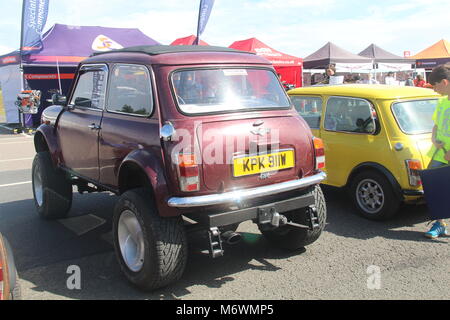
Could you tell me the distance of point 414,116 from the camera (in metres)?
5.50

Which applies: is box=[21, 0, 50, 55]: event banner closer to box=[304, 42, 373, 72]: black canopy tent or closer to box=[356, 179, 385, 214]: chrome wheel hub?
box=[304, 42, 373, 72]: black canopy tent

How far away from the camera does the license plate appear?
3.55m

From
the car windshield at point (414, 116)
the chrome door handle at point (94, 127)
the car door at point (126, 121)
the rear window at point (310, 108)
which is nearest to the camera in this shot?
the car door at point (126, 121)

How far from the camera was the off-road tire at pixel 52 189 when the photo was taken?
220 inches

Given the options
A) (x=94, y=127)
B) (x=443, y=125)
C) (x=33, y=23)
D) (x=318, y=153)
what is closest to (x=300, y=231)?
(x=318, y=153)

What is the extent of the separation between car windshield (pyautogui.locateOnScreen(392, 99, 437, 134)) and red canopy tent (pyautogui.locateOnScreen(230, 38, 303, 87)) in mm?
13309

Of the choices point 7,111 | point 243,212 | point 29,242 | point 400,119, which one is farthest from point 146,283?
point 7,111

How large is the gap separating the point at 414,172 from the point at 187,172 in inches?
120

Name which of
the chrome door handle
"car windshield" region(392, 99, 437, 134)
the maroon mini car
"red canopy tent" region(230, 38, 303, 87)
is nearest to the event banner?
"red canopy tent" region(230, 38, 303, 87)

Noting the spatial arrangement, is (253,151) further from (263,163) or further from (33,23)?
(33,23)

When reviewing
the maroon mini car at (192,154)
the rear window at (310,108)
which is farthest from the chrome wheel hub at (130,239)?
the rear window at (310,108)

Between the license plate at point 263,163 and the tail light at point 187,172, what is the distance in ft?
1.21

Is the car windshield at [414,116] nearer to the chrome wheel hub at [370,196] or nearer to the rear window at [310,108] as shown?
the chrome wheel hub at [370,196]

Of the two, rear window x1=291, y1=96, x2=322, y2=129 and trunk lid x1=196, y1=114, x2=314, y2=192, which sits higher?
rear window x1=291, y1=96, x2=322, y2=129
